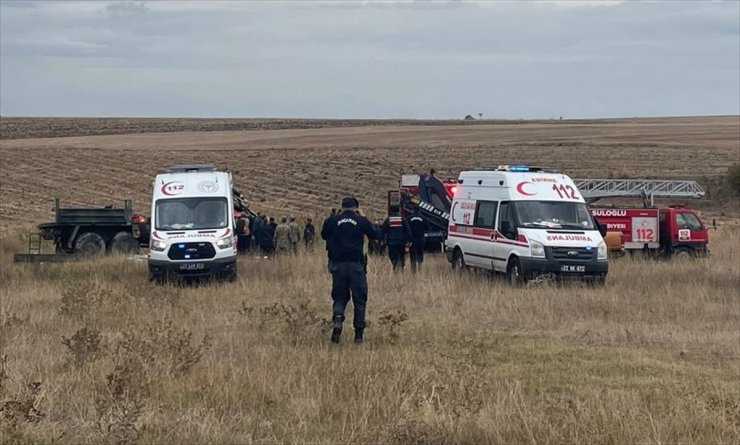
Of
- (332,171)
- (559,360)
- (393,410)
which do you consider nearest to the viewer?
(393,410)

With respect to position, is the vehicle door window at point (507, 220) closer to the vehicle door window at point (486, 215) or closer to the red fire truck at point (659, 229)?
the vehicle door window at point (486, 215)

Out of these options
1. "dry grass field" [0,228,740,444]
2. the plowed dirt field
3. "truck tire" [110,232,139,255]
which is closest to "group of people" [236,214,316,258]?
"truck tire" [110,232,139,255]

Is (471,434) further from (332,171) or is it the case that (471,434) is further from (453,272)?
(332,171)

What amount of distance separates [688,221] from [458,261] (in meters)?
8.55

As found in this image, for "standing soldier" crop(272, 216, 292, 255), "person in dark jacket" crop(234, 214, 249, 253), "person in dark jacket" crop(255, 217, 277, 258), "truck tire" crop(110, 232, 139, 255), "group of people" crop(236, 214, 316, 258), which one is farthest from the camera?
"truck tire" crop(110, 232, 139, 255)

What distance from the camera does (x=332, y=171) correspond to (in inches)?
A: 1998

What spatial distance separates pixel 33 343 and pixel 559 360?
234 inches

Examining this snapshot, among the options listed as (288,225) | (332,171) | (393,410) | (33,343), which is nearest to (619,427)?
(393,410)

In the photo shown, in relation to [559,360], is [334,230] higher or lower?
higher

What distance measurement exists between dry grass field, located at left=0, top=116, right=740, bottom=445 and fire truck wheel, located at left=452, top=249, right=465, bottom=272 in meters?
0.47

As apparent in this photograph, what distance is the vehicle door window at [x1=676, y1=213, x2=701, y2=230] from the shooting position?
88.9ft

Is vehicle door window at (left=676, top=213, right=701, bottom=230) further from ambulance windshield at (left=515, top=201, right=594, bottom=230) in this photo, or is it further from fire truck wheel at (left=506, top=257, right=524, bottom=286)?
fire truck wheel at (left=506, top=257, right=524, bottom=286)

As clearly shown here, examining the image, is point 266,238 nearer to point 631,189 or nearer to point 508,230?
point 508,230

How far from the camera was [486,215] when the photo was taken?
20.8 metres
